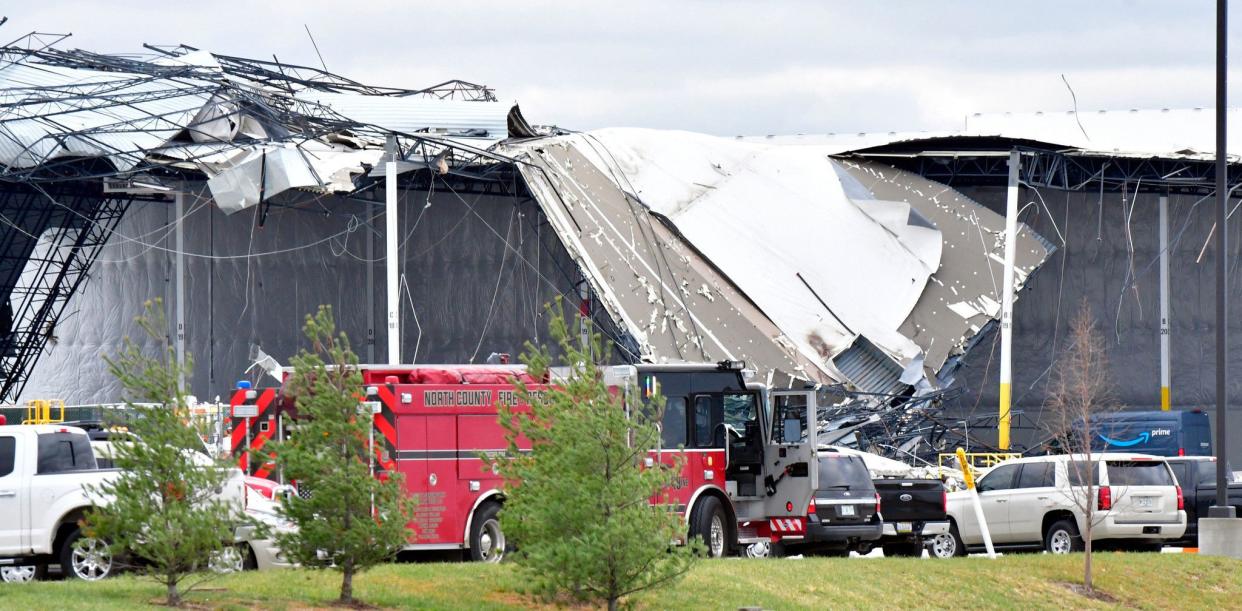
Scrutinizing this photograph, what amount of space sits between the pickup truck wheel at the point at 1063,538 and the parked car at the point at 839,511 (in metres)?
3.03

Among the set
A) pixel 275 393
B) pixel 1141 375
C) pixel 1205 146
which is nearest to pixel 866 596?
pixel 275 393

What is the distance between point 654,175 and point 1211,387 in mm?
20513

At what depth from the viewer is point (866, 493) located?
23422 millimetres

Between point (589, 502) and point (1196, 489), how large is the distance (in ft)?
50.9

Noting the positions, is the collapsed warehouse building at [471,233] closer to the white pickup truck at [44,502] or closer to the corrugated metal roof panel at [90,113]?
the corrugated metal roof panel at [90,113]

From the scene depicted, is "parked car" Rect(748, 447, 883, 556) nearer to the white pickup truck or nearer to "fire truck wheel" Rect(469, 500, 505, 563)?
"fire truck wheel" Rect(469, 500, 505, 563)

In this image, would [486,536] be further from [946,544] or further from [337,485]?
[946,544]

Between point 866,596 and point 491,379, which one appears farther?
point 491,379

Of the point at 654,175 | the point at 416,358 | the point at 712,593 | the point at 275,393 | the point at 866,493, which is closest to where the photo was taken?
the point at 712,593

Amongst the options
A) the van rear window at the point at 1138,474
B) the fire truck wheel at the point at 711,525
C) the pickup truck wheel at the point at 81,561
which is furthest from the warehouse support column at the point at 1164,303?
the pickup truck wheel at the point at 81,561

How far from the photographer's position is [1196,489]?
2705cm

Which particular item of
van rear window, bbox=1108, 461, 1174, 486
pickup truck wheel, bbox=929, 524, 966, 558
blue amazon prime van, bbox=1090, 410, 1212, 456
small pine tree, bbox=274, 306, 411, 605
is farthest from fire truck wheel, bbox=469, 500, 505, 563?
blue amazon prime van, bbox=1090, 410, 1212, 456

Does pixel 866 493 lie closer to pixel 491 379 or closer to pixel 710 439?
pixel 710 439

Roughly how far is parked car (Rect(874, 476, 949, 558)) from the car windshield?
902 mm
